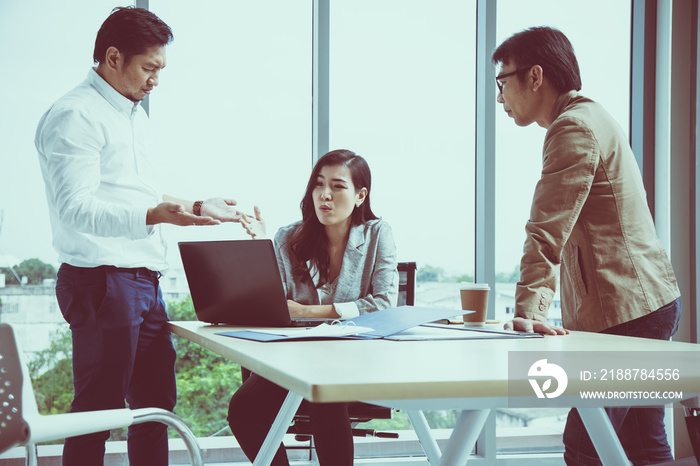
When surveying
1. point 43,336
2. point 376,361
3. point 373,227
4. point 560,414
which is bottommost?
point 560,414

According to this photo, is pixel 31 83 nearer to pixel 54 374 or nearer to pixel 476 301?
pixel 54 374

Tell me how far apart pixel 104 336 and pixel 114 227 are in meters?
0.33

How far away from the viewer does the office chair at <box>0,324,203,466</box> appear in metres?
0.98

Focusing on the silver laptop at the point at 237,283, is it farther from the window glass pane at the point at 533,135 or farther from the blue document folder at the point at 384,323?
the window glass pane at the point at 533,135

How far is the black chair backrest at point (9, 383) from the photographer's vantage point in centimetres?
106

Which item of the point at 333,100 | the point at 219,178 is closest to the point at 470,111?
the point at 333,100

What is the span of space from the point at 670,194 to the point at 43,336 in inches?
121

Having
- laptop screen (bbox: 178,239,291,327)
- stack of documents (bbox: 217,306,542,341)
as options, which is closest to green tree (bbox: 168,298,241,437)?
laptop screen (bbox: 178,239,291,327)

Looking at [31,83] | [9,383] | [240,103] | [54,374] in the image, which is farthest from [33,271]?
[9,383]

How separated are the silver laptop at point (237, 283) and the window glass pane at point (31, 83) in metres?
1.24

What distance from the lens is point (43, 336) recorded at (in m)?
2.60

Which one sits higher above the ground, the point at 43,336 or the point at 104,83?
the point at 104,83

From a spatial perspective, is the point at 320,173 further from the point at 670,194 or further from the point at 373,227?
the point at 670,194

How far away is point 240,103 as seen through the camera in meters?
3.00
